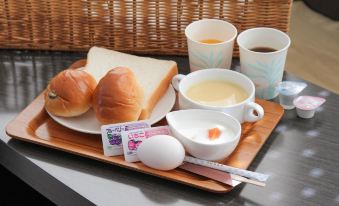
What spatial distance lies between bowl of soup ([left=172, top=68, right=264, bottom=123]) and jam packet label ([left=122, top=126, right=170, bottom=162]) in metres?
0.09

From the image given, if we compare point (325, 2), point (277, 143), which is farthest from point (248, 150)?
point (325, 2)

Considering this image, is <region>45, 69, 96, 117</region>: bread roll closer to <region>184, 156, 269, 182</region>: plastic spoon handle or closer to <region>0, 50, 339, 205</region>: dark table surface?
<region>0, 50, 339, 205</region>: dark table surface

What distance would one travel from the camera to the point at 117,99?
96 centimetres

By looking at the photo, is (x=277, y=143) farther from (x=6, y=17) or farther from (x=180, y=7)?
(x=6, y=17)

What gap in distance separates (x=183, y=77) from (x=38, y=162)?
0.30 m

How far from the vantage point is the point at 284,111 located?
1.07 m

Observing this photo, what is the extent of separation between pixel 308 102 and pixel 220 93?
0.17 meters

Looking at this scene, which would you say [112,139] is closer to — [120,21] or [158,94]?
[158,94]

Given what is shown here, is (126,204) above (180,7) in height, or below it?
below

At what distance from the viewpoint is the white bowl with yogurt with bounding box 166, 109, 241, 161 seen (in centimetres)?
89

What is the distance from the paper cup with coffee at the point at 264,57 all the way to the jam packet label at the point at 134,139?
227 mm

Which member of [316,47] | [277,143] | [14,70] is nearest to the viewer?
[277,143]

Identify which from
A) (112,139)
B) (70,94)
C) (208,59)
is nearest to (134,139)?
(112,139)

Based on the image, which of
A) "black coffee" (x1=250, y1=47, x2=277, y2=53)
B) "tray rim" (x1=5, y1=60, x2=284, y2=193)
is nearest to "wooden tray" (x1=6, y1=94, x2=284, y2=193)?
"tray rim" (x1=5, y1=60, x2=284, y2=193)
